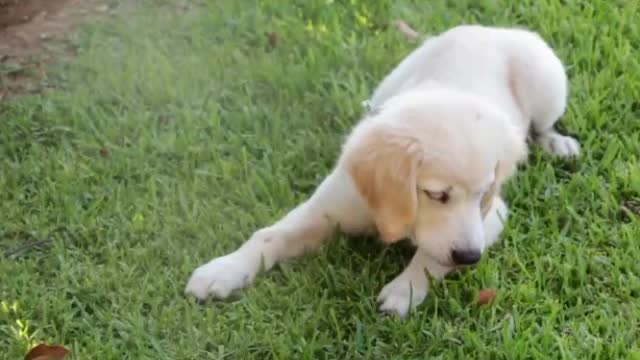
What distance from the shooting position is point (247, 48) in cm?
613

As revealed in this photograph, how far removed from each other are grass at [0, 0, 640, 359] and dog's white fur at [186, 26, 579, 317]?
0.09m

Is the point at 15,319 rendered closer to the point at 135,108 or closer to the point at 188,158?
the point at 188,158

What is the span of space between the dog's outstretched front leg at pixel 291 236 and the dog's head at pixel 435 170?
0.31 metres

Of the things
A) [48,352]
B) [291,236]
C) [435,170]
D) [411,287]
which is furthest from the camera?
[291,236]

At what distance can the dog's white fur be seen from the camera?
406 centimetres

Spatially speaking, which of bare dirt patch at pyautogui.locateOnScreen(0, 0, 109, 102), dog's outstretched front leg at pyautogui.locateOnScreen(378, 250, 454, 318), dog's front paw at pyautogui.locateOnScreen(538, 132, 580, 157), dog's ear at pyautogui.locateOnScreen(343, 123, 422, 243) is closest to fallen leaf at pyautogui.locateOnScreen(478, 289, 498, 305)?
dog's outstretched front leg at pyautogui.locateOnScreen(378, 250, 454, 318)

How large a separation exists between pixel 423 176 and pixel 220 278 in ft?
2.80

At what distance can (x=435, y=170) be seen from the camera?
4.03 metres

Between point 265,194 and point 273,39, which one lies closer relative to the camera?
point 265,194

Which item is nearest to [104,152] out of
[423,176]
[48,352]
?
[48,352]

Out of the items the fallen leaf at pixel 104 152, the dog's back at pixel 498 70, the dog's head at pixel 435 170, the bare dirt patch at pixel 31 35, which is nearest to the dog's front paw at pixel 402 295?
the dog's head at pixel 435 170

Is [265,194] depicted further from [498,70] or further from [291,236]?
[498,70]

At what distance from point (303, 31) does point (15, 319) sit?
2343 mm

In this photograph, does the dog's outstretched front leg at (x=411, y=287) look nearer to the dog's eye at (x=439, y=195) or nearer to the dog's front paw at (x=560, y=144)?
the dog's eye at (x=439, y=195)
